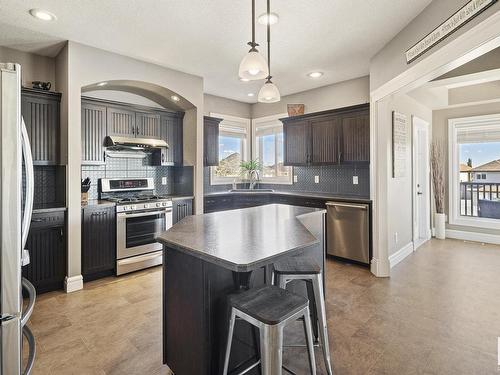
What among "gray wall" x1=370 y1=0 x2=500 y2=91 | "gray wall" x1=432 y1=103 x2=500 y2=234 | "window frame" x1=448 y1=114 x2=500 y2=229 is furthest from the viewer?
"window frame" x1=448 y1=114 x2=500 y2=229

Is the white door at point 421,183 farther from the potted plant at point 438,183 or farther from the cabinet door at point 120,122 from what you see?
the cabinet door at point 120,122

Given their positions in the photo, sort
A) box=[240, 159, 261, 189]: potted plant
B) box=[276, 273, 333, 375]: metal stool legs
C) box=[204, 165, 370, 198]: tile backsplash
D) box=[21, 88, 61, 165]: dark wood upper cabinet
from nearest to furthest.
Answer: box=[276, 273, 333, 375]: metal stool legs → box=[21, 88, 61, 165]: dark wood upper cabinet → box=[204, 165, 370, 198]: tile backsplash → box=[240, 159, 261, 189]: potted plant

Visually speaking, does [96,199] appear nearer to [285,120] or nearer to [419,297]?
[285,120]

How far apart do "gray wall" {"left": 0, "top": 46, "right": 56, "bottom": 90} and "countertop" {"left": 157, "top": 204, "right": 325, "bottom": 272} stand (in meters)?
2.91

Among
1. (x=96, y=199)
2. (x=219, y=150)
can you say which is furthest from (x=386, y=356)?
(x=219, y=150)

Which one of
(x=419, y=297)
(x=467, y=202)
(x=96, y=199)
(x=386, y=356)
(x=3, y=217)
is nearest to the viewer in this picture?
(x=3, y=217)

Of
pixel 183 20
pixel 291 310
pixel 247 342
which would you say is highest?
pixel 183 20

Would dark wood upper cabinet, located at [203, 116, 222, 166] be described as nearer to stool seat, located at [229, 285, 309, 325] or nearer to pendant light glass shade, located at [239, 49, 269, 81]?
pendant light glass shade, located at [239, 49, 269, 81]

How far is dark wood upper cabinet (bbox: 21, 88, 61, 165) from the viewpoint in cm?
312

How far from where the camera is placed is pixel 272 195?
5.12 metres

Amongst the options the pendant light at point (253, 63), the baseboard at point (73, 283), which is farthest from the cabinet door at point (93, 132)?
the pendant light at point (253, 63)

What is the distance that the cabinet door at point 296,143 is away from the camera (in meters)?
4.82

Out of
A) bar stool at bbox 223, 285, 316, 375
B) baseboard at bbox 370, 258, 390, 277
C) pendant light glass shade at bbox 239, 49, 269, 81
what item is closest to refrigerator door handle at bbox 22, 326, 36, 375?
bar stool at bbox 223, 285, 316, 375

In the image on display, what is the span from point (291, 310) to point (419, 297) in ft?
7.59
